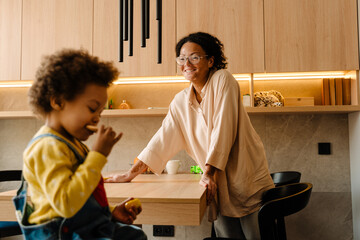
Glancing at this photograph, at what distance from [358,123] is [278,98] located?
0.62 meters

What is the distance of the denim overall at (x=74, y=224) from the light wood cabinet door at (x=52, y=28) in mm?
2300

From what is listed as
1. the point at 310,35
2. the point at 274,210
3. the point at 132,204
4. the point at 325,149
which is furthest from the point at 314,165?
the point at 132,204

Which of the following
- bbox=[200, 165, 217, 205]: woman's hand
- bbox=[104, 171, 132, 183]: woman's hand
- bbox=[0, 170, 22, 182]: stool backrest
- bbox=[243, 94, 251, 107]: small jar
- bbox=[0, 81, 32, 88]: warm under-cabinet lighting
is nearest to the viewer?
bbox=[200, 165, 217, 205]: woman's hand

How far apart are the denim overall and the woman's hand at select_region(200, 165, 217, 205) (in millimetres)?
753

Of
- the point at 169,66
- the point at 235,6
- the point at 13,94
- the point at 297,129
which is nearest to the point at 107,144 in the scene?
the point at 169,66

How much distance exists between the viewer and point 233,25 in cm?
272

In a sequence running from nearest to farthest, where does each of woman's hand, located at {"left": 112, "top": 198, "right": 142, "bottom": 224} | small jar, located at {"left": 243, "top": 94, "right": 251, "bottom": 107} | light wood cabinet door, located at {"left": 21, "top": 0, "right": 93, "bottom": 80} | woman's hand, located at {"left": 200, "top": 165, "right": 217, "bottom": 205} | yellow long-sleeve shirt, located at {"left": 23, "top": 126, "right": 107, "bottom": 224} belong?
1. yellow long-sleeve shirt, located at {"left": 23, "top": 126, "right": 107, "bottom": 224}
2. woman's hand, located at {"left": 112, "top": 198, "right": 142, "bottom": 224}
3. woman's hand, located at {"left": 200, "top": 165, "right": 217, "bottom": 205}
4. small jar, located at {"left": 243, "top": 94, "right": 251, "bottom": 107}
5. light wood cabinet door, located at {"left": 21, "top": 0, "right": 93, "bottom": 80}

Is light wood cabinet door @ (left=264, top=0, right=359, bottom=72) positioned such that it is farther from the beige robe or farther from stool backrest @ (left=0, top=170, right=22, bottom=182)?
stool backrest @ (left=0, top=170, right=22, bottom=182)

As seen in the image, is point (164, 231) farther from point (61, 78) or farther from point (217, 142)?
point (61, 78)

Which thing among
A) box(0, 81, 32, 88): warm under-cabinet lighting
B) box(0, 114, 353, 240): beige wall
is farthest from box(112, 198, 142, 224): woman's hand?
box(0, 81, 32, 88): warm under-cabinet lighting

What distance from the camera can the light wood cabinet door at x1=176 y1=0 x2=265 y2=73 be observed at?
2682 mm

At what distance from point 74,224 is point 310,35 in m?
2.44

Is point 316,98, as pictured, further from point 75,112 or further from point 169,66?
point 75,112

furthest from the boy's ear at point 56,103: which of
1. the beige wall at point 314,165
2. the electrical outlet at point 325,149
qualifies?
the electrical outlet at point 325,149
